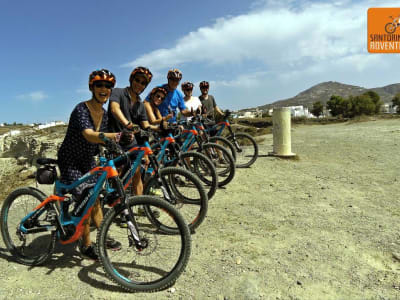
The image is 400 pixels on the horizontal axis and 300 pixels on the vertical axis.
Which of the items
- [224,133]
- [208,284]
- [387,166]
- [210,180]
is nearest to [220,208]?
[210,180]

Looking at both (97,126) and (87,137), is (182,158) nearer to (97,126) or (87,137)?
(97,126)

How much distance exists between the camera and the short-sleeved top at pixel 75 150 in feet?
9.86

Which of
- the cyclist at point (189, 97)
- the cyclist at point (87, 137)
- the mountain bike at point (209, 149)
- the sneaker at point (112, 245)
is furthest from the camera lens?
the cyclist at point (189, 97)

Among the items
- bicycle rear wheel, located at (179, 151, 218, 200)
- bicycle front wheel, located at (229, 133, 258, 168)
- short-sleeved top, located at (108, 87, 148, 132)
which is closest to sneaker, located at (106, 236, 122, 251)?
short-sleeved top, located at (108, 87, 148, 132)

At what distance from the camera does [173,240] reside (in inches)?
137

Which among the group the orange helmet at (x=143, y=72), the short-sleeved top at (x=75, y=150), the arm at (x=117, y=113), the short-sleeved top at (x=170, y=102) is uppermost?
the orange helmet at (x=143, y=72)

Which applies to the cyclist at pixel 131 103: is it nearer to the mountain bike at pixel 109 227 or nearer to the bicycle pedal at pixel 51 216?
the mountain bike at pixel 109 227

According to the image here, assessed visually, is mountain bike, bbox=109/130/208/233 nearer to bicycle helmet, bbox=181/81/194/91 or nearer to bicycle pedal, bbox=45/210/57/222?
bicycle pedal, bbox=45/210/57/222

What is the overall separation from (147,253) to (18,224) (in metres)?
1.71

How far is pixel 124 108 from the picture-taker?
13.6 ft

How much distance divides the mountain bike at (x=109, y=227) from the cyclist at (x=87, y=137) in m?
0.11

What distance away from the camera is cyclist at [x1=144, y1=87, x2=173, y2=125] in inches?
192

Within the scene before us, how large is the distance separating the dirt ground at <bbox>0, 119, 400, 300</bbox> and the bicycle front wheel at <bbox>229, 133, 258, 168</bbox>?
183 centimetres

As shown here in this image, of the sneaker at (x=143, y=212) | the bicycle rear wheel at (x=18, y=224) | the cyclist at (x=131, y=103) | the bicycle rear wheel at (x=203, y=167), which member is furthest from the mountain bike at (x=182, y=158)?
the bicycle rear wheel at (x=18, y=224)
